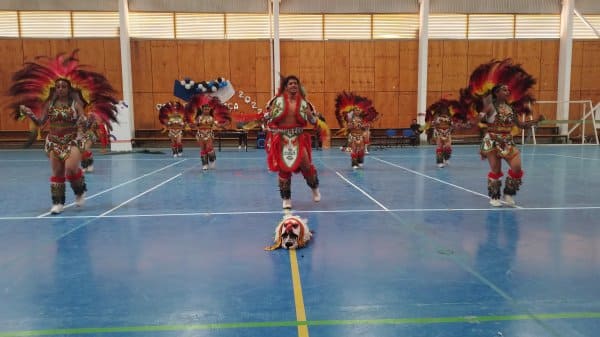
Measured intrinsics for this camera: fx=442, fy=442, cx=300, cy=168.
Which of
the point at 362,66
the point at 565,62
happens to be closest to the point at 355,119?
the point at 362,66

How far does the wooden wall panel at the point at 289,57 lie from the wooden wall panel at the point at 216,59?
8.68 feet

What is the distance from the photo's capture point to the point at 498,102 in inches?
244

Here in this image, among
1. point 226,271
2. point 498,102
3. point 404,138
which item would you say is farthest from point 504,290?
point 404,138

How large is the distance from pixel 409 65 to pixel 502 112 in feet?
54.2

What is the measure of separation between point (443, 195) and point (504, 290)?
4294mm

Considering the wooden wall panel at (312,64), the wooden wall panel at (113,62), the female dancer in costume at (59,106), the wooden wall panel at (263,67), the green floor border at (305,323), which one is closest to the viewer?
the green floor border at (305,323)

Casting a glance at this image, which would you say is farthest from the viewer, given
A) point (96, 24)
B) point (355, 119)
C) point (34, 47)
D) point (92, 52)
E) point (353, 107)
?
point (92, 52)

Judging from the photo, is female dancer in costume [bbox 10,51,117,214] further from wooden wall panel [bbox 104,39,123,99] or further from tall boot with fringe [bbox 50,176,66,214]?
wooden wall panel [bbox 104,39,123,99]

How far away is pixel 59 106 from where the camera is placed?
6.06 meters

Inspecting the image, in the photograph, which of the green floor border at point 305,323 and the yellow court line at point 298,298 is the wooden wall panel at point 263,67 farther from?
the green floor border at point 305,323

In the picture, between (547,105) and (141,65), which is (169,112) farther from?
(547,105)

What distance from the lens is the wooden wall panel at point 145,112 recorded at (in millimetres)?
21359

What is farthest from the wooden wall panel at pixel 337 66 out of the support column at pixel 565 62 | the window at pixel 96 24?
the support column at pixel 565 62

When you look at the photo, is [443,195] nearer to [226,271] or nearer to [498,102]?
[498,102]
